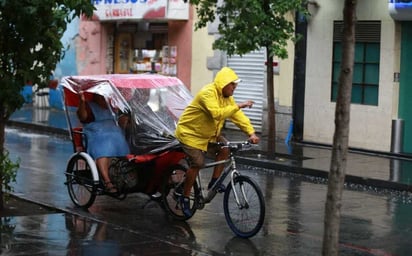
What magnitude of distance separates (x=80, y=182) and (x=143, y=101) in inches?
51.1

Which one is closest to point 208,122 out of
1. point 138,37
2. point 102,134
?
point 102,134

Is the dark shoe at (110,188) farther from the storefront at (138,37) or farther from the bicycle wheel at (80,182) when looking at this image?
the storefront at (138,37)

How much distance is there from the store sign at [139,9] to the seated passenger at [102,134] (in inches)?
429

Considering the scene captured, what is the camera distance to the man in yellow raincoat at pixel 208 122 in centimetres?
870

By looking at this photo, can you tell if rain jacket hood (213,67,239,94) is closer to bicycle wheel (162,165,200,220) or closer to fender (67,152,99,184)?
bicycle wheel (162,165,200,220)

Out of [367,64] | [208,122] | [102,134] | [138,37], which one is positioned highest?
[138,37]

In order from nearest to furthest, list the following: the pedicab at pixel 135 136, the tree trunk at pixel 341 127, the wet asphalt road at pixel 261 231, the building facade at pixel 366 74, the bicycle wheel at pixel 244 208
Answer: the tree trunk at pixel 341 127
the wet asphalt road at pixel 261 231
the bicycle wheel at pixel 244 208
the pedicab at pixel 135 136
the building facade at pixel 366 74

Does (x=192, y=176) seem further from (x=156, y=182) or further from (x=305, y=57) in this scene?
(x=305, y=57)

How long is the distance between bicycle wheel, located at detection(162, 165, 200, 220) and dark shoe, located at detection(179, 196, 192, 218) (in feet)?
0.14

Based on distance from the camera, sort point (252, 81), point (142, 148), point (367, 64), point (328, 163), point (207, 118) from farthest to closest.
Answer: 1. point (252, 81)
2. point (367, 64)
3. point (328, 163)
4. point (142, 148)
5. point (207, 118)

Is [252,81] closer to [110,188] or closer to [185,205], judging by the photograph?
[110,188]

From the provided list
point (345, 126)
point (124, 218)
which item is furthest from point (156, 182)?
point (345, 126)

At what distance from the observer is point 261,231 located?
8969mm

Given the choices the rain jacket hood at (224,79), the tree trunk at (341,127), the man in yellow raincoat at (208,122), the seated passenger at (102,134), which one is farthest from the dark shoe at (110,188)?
the tree trunk at (341,127)
